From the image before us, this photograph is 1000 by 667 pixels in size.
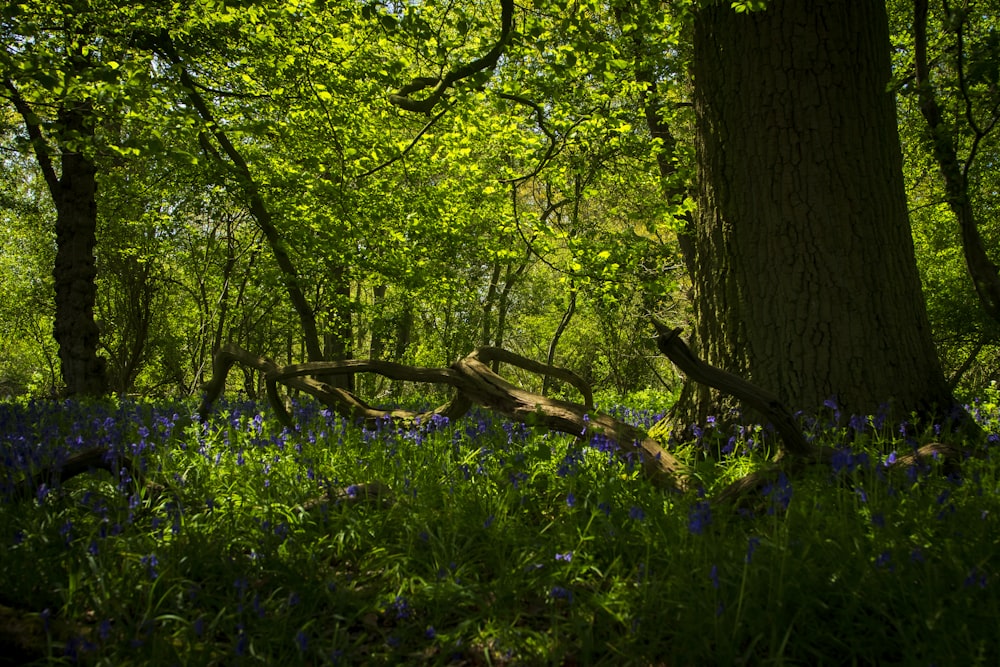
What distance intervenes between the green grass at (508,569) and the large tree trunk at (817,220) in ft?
2.14

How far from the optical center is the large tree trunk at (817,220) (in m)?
3.83

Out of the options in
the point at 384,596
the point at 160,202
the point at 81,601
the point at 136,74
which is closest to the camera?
the point at 81,601

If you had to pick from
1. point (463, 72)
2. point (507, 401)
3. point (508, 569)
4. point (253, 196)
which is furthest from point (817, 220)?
point (253, 196)

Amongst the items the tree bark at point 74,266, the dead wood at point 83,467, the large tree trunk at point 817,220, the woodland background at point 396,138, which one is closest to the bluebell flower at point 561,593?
the dead wood at point 83,467

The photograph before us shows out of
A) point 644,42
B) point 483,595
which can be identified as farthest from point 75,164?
point 483,595

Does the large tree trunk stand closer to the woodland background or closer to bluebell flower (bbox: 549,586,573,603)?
the woodland background

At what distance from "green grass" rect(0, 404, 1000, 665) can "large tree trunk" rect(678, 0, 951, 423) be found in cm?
65

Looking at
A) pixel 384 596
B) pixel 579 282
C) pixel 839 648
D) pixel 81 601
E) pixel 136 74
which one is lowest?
pixel 839 648

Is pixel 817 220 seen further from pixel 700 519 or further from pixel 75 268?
pixel 75 268

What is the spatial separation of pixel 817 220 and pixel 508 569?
9.50 feet

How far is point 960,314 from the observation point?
32.0 ft

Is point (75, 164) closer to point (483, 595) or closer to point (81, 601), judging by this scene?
point (81, 601)

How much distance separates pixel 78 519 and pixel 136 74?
363 centimetres

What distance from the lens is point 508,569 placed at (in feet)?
7.97
